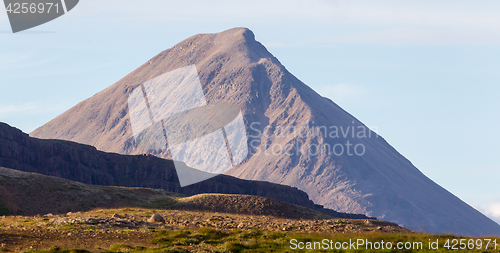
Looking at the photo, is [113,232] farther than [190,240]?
Yes

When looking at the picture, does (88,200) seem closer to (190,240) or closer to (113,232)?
(113,232)

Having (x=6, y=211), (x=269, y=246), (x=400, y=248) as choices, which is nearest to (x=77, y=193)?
(x=6, y=211)

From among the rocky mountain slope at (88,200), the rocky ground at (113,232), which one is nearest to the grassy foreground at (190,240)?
the rocky ground at (113,232)

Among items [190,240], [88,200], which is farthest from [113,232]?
[88,200]

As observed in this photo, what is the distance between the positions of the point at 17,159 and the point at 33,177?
12110 centimetres

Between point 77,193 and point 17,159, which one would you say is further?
point 17,159

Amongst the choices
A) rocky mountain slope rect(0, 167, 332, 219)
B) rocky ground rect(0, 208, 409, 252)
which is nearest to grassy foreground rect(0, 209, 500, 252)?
rocky ground rect(0, 208, 409, 252)

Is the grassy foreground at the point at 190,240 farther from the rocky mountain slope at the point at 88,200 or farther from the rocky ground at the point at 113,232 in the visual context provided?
the rocky mountain slope at the point at 88,200

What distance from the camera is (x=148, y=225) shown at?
38719 millimetres

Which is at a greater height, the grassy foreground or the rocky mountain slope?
the rocky mountain slope

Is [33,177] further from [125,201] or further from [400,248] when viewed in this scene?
[400,248]

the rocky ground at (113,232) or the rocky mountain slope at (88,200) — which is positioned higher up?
the rocky mountain slope at (88,200)

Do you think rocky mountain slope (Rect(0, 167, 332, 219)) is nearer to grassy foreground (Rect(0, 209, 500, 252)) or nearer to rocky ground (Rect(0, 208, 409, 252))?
rocky ground (Rect(0, 208, 409, 252))

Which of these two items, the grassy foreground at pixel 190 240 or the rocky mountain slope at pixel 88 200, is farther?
the rocky mountain slope at pixel 88 200
